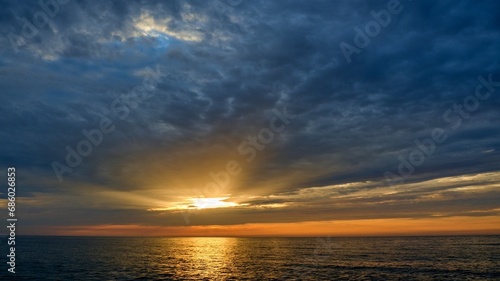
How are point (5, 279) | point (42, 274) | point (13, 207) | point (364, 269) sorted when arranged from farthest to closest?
point (364, 269), point (42, 274), point (5, 279), point (13, 207)

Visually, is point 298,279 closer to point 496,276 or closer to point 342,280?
point 342,280

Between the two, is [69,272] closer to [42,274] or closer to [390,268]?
[42,274]

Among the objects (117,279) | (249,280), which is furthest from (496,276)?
(117,279)

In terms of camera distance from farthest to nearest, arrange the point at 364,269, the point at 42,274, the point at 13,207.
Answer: the point at 364,269 → the point at 42,274 → the point at 13,207

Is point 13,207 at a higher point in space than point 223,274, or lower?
higher

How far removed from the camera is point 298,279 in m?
56.6

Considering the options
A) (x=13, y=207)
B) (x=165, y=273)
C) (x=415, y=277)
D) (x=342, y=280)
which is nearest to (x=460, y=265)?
(x=415, y=277)

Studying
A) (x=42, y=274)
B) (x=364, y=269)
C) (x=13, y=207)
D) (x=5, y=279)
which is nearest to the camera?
(x=13, y=207)

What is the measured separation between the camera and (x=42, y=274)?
63.2 m

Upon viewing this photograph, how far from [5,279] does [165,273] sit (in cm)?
2745

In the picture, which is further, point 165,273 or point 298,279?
point 165,273

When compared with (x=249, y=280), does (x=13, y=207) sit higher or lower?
higher

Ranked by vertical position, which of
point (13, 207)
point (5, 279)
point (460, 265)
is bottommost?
point (460, 265)

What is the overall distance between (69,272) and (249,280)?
38493 millimetres
